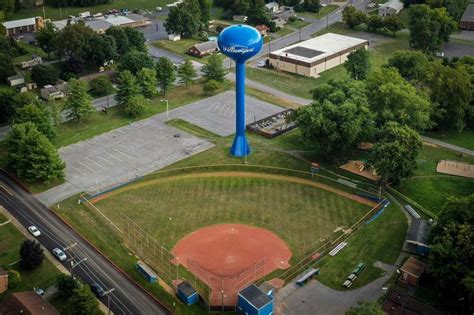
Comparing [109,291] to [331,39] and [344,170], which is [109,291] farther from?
[331,39]

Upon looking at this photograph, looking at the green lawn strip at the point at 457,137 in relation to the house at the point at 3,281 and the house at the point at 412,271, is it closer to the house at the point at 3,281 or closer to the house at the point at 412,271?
the house at the point at 412,271

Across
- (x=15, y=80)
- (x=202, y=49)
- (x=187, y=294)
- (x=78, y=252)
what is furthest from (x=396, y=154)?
(x=15, y=80)

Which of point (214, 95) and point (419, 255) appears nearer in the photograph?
point (419, 255)

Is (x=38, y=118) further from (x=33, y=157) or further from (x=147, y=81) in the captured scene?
(x=147, y=81)

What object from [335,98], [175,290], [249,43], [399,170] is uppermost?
[249,43]

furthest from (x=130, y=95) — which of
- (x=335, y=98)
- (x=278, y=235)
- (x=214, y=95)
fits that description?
(x=278, y=235)

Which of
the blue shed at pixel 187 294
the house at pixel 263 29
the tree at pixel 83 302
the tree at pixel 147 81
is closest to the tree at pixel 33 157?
the tree at pixel 83 302
